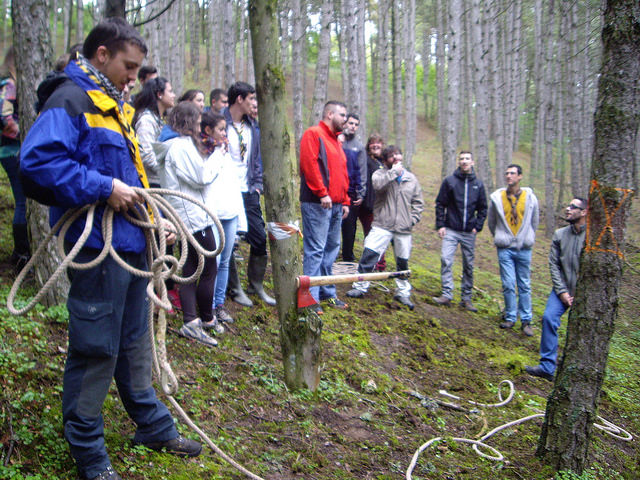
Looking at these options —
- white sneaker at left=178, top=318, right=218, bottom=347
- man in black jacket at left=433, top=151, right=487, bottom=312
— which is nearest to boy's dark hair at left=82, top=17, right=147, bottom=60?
white sneaker at left=178, top=318, right=218, bottom=347

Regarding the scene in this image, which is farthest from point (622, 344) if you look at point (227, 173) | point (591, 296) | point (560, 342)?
point (227, 173)

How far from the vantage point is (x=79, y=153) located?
236 centimetres

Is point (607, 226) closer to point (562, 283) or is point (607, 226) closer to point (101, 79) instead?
point (562, 283)

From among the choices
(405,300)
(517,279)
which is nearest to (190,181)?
(405,300)

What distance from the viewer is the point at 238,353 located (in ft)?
14.9

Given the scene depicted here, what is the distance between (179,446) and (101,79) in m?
1.94

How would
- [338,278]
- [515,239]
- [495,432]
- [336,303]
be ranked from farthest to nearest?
[515,239] → [336,303] → [495,432] → [338,278]

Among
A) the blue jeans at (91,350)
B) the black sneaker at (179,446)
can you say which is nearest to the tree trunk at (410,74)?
the black sneaker at (179,446)

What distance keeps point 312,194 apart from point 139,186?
3.37 metres

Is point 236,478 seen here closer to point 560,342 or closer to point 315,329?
point 315,329

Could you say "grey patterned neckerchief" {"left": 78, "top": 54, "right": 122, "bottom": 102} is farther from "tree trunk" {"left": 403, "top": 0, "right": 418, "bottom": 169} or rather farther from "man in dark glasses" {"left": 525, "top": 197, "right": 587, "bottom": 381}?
"tree trunk" {"left": 403, "top": 0, "right": 418, "bottom": 169}

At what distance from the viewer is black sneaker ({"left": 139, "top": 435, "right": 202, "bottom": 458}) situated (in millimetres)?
2836

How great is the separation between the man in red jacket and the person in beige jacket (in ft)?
4.28

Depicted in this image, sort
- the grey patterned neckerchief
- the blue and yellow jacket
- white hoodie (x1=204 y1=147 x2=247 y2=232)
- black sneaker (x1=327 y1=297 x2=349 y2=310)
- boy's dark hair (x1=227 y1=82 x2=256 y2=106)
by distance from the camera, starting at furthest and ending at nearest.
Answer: black sneaker (x1=327 y1=297 x2=349 y2=310) < boy's dark hair (x1=227 y1=82 x2=256 y2=106) < white hoodie (x1=204 y1=147 x2=247 y2=232) < the grey patterned neckerchief < the blue and yellow jacket
